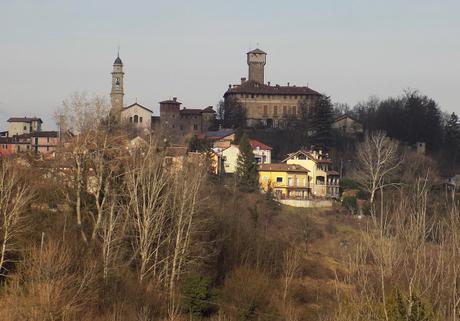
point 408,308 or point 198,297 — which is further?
point 198,297

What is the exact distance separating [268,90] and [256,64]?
5.79 metres

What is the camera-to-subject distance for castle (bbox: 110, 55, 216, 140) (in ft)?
222

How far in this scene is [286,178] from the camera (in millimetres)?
51188

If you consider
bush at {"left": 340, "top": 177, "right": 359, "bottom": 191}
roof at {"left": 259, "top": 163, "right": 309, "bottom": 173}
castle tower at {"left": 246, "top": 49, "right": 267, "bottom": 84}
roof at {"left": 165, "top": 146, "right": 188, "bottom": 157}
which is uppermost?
castle tower at {"left": 246, "top": 49, "right": 267, "bottom": 84}

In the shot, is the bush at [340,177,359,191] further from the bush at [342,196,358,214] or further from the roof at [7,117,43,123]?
the roof at [7,117,43,123]

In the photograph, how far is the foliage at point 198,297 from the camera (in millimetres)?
25391

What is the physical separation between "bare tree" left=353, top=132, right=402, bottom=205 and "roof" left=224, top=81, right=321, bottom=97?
1760 cm

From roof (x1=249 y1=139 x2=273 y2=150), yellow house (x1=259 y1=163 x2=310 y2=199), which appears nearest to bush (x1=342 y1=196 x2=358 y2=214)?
yellow house (x1=259 y1=163 x2=310 y2=199)

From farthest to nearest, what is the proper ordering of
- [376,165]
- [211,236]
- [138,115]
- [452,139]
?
[138,115] → [452,139] → [376,165] → [211,236]

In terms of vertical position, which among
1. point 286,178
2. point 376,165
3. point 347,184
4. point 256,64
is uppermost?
point 256,64

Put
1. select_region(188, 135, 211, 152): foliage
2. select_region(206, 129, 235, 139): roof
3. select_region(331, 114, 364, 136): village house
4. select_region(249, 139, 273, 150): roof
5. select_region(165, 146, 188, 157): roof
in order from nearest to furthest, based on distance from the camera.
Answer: select_region(165, 146, 188, 157): roof
select_region(188, 135, 211, 152): foliage
select_region(249, 139, 273, 150): roof
select_region(206, 129, 235, 139): roof
select_region(331, 114, 364, 136): village house

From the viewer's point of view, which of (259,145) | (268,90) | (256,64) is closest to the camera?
(259,145)

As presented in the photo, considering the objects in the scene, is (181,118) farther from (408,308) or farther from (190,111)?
(408,308)

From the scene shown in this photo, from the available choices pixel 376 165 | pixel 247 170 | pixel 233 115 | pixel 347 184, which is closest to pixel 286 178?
pixel 347 184
